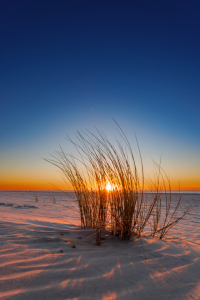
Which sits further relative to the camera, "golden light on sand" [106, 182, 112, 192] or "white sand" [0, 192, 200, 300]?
"golden light on sand" [106, 182, 112, 192]

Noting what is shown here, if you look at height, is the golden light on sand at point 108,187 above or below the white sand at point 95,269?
above

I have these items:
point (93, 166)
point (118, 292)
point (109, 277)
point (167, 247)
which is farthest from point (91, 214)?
point (118, 292)

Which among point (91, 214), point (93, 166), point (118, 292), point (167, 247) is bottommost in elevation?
point (118, 292)

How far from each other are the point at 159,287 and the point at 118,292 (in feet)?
0.85

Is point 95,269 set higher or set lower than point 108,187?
lower

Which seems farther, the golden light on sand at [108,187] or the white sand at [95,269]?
the golden light on sand at [108,187]

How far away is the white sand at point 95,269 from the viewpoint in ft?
3.41

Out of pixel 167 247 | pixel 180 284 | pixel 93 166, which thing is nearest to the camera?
pixel 180 284

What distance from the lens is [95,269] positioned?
1.26 m

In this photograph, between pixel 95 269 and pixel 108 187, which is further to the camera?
pixel 108 187

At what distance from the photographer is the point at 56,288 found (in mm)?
1055

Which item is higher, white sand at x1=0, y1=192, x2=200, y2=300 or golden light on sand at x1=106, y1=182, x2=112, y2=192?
golden light on sand at x1=106, y1=182, x2=112, y2=192

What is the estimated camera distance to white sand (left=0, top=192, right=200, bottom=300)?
1040 mm

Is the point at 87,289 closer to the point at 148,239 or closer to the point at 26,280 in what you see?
the point at 26,280
